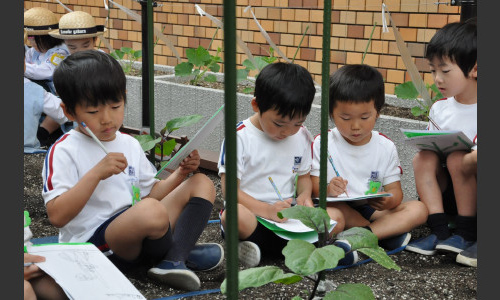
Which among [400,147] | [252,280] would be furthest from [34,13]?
[252,280]

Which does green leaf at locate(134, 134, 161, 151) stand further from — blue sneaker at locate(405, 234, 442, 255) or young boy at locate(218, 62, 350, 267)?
blue sneaker at locate(405, 234, 442, 255)

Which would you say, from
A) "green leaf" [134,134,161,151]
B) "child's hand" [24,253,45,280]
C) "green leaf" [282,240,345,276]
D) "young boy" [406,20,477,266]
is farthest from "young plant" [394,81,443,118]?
"child's hand" [24,253,45,280]

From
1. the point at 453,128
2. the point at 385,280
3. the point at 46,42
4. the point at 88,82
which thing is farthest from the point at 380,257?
the point at 46,42

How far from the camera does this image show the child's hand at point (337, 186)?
8.14 ft

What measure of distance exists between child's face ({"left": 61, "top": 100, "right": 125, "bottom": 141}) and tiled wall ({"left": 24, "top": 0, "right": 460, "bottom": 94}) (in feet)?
7.18

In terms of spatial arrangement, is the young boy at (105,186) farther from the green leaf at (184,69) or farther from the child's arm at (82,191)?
the green leaf at (184,69)

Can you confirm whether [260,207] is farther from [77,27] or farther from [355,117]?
[77,27]

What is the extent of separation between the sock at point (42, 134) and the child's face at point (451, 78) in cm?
257

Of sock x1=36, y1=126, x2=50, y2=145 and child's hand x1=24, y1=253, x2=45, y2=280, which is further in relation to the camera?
sock x1=36, y1=126, x2=50, y2=145

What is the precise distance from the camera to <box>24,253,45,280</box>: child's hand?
5.63 ft

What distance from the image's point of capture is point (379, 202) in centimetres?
257

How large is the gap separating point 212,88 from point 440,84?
1.97 meters

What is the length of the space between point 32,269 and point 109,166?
0.37 meters

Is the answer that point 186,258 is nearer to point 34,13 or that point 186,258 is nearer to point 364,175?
point 364,175
